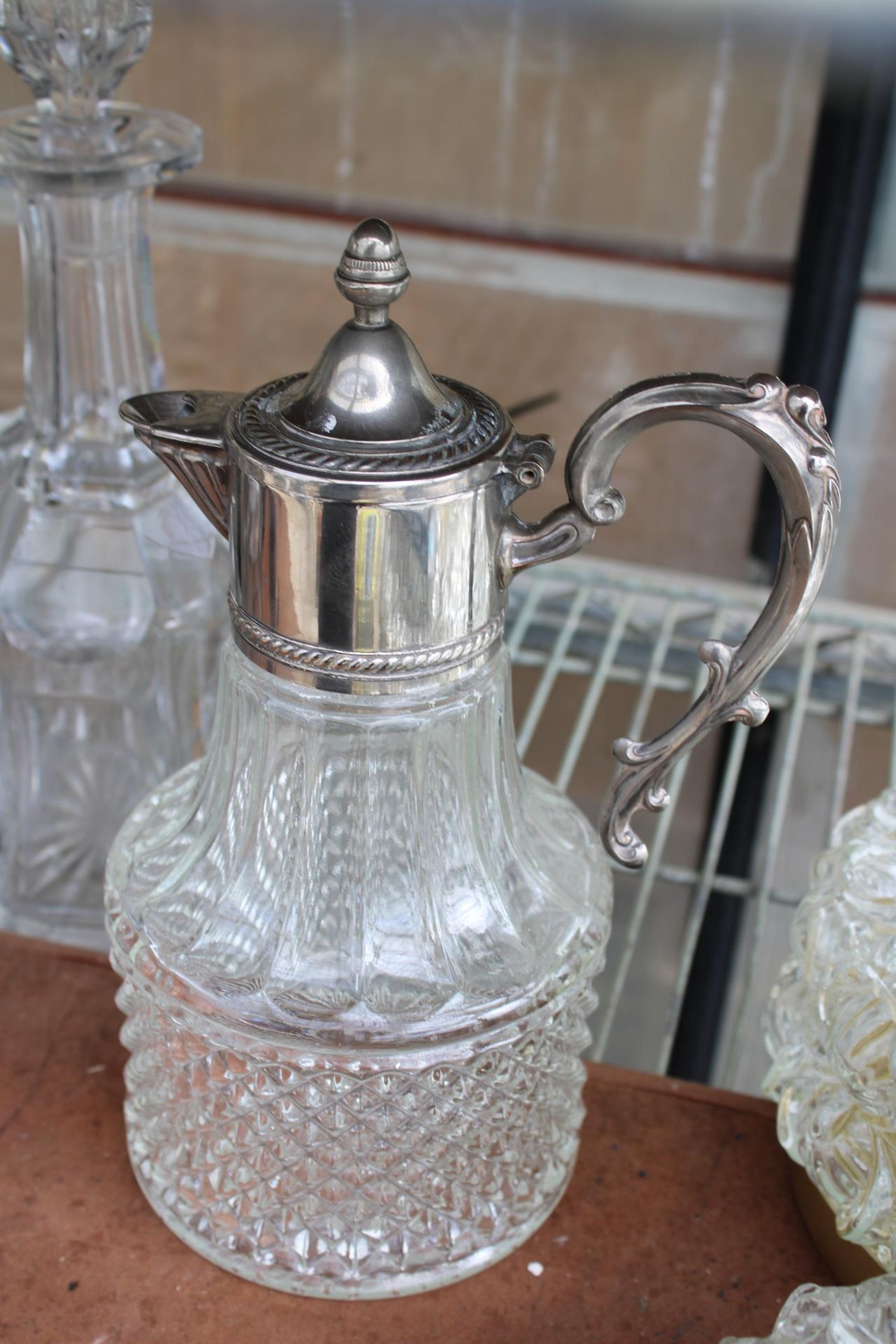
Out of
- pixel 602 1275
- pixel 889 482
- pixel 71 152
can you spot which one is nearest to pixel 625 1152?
pixel 602 1275

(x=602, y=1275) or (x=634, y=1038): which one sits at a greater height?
(x=602, y=1275)

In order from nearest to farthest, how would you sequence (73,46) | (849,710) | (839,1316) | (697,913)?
(839,1316)
(73,46)
(697,913)
(849,710)

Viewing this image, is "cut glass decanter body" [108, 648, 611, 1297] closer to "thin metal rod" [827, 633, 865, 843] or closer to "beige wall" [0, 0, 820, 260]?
"thin metal rod" [827, 633, 865, 843]

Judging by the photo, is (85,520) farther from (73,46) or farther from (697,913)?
(697,913)

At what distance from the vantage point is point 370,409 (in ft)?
1.14

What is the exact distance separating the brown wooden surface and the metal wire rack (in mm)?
55

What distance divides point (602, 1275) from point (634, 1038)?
1.95 ft

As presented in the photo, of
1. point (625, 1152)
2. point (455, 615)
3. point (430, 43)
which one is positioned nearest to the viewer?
point (455, 615)

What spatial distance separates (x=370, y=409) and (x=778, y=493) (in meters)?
0.10

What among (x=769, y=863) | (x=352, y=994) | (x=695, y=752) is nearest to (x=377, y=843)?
(x=352, y=994)

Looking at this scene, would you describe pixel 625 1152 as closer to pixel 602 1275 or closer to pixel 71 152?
pixel 602 1275

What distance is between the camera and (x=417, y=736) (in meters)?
0.39

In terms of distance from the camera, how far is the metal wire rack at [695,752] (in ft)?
2.14

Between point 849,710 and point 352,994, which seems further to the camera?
point 849,710
